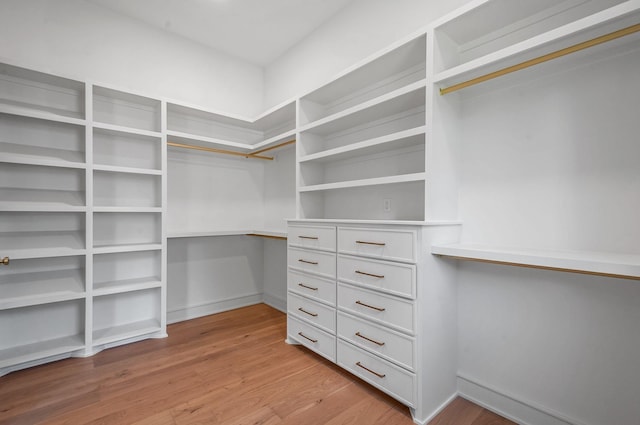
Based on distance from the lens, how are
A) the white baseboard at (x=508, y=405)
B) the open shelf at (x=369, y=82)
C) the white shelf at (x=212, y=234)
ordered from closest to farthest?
the white baseboard at (x=508, y=405), the open shelf at (x=369, y=82), the white shelf at (x=212, y=234)

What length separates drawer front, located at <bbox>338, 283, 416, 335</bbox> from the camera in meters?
1.61

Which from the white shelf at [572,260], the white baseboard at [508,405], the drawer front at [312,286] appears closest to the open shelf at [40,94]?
the drawer front at [312,286]

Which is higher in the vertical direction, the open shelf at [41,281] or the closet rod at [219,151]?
the closet rod at [219,151]

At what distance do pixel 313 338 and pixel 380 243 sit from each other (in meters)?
1.03

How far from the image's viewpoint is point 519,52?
1332 mm

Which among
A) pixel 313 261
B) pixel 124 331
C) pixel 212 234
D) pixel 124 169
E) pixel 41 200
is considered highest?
pixel 124 169

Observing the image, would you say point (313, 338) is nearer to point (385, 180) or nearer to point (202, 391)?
point (202, 391)

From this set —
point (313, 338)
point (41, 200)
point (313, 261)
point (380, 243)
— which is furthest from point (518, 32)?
point (41, 200)

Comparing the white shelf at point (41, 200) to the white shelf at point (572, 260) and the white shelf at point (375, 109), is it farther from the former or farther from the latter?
the white shelf at point (572, 260)

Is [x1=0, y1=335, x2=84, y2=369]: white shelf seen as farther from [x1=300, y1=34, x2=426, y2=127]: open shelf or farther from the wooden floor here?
[x1=300, y1=34, x2=426, y2=127]: open shelf

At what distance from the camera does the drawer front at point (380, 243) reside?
1.61 meters

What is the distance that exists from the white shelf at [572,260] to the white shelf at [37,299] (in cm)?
277

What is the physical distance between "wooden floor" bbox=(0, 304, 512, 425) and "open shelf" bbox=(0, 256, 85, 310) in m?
0.51

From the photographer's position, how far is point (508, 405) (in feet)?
5.36
